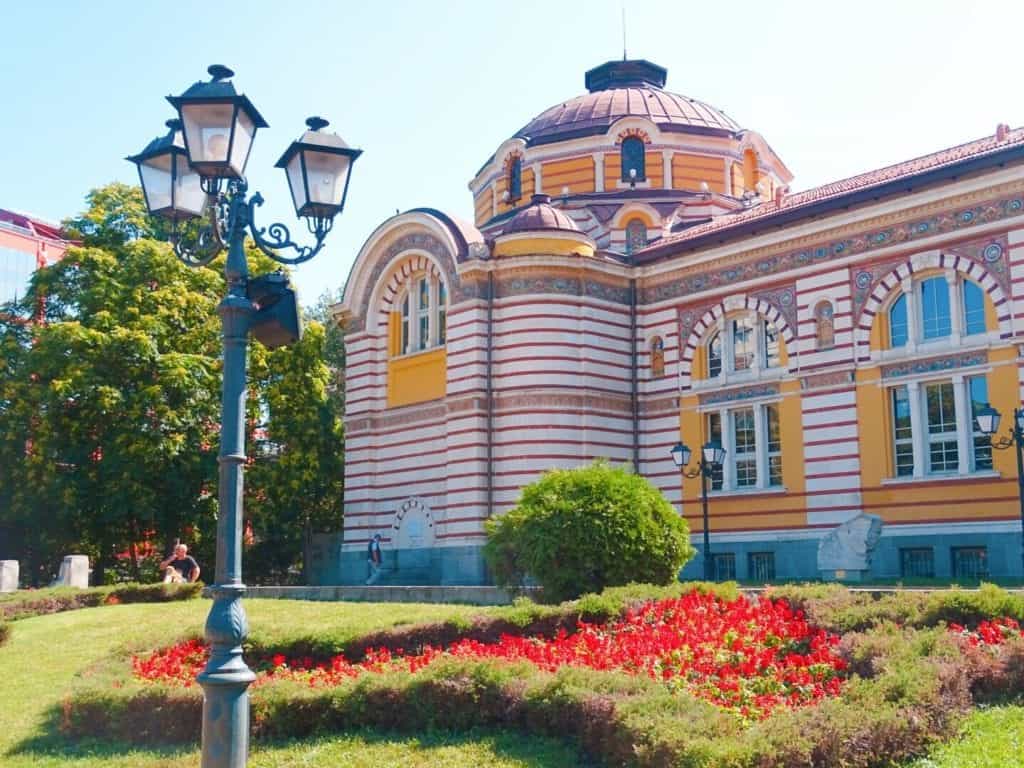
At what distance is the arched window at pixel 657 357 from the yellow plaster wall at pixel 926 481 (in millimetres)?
6066

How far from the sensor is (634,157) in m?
36.5

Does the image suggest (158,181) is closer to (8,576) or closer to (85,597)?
(85,597)

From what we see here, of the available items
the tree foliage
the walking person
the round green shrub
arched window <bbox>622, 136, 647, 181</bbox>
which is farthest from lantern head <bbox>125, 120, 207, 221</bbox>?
arched window <bbox>622, 136, 647, 181</bbox>

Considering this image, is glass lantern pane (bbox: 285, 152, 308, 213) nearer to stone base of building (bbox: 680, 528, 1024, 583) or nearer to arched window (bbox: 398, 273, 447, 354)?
stone base of building (bbox: 680, 528, 1024, 583)

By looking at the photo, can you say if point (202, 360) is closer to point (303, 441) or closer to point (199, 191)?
point (303, 441)

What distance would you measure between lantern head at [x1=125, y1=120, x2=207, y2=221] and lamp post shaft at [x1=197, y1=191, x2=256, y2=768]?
999mm

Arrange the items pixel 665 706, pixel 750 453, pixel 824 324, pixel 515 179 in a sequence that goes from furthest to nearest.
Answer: pixel 515 179, pixel 750 453, pixel 824 324, pixel 665 706

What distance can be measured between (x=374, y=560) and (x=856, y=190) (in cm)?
1632

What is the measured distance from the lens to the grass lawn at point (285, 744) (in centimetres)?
859

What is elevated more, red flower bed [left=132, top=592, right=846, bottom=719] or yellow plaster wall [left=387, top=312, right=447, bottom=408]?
yellow plaster wall [left=387, top=312, right=447, bottom=408]

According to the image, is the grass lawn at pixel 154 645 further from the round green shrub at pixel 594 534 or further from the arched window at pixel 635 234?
the arched window at pixel 635 234

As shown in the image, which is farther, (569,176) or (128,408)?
(569,176)

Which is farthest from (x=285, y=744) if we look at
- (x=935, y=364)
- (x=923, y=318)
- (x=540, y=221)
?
(x=540, y=221)

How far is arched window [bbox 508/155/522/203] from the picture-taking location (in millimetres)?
37656
